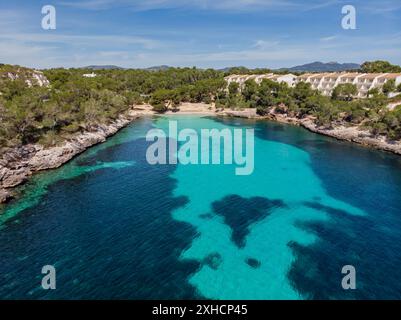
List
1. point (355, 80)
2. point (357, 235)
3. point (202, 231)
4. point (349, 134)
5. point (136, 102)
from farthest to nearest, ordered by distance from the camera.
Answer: point (355, 80), point (136, 102), point (349, 134), point (202, 231), point (357, 235)

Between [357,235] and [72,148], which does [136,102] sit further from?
[357,235]

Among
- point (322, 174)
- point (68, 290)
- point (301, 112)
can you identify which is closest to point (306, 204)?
point (322, 174)

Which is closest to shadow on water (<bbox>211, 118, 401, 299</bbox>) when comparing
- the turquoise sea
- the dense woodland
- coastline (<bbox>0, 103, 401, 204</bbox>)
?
the turquoise sea

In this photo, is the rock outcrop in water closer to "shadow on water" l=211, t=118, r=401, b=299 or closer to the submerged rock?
the submerged rock

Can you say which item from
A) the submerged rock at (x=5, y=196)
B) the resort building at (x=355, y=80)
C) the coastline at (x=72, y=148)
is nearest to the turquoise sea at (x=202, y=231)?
the submerged rock at (x=5, y=196)

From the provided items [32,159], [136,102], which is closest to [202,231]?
[32,159]

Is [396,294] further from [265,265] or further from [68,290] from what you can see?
[68,290]
